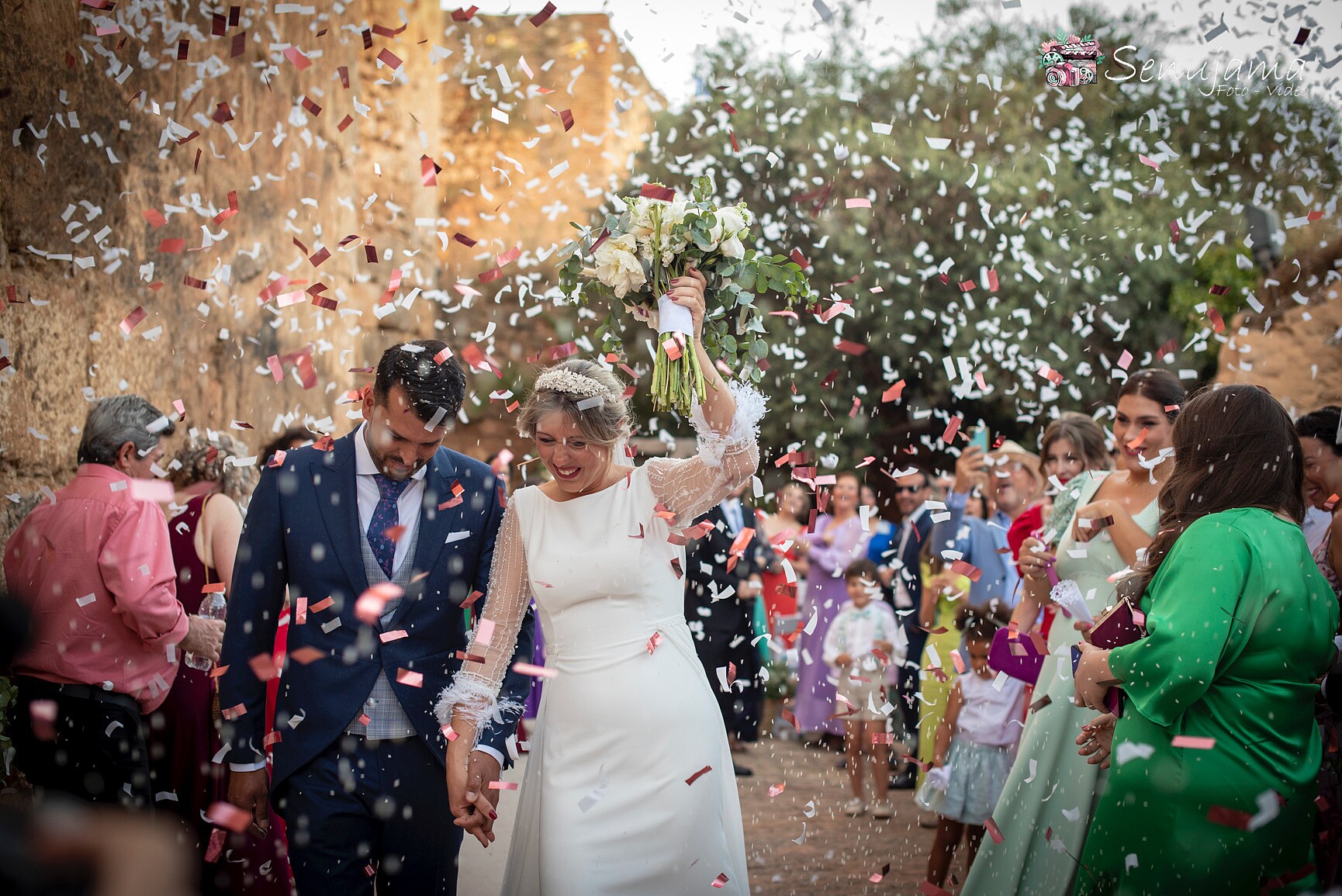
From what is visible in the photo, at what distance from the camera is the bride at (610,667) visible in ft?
9.39

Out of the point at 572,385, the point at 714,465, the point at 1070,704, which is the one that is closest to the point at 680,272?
the point at 572,385

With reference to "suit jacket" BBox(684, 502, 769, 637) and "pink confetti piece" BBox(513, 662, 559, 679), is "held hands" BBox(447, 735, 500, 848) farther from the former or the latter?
"suit jacket" BBox(684, 502, 769, 637)

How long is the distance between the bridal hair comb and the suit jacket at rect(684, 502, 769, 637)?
327 centimetres

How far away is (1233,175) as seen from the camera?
11.7m

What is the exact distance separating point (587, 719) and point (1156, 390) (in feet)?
7.39

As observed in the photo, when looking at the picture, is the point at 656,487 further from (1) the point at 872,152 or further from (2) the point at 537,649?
(1) the point at 872,152

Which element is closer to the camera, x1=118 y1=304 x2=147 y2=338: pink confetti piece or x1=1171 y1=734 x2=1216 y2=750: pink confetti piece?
x1=1171 y1=734 x2=1216 y2=750: pink confetti piece

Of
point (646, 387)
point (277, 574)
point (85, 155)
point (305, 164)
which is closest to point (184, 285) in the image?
point (85, 155)

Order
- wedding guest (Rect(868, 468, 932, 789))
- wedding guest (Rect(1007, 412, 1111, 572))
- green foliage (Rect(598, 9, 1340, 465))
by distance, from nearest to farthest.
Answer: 1. wedding guest (Rect(1007, 412, 1111, 572))
2. wedding guest (Rect(868, 468, 932, 789))
3. green foliage (Rect(598, 9, 1340, 465))

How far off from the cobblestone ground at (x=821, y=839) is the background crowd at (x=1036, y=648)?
21 cm

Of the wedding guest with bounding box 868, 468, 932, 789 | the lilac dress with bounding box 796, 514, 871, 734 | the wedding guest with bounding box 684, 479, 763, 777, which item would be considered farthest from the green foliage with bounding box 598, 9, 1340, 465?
the wedding guest with bounding box 684, 479, 763, 777

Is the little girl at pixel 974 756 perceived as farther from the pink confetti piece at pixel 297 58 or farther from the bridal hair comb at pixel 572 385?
the pink confetti piece at pixel 297 58

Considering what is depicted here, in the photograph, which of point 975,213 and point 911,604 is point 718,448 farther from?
point 975,213

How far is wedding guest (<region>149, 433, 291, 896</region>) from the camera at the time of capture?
3.97 meters
